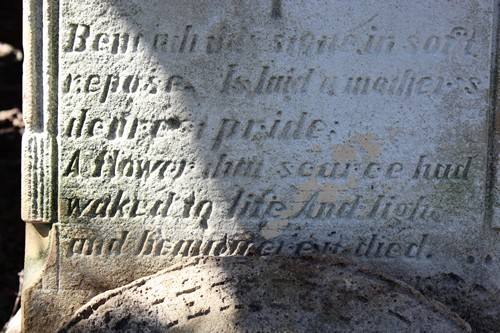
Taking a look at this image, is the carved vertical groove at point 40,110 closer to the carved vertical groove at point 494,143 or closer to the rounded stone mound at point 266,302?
the rounded stone mound at point 266,302

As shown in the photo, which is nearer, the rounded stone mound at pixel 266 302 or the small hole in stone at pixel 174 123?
the rounded stone mound at pixel 266 302

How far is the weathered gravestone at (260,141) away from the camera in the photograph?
2.63 meters

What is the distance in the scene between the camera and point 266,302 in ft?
7.88

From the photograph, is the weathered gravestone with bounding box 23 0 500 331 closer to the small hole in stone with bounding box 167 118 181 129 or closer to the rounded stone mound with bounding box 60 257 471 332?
the small hole in stone with bounding box 167 118 181 129

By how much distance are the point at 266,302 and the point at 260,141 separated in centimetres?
64

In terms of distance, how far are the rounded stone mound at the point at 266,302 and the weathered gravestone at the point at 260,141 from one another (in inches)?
6.8

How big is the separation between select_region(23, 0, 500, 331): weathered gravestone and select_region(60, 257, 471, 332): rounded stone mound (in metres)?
0.17

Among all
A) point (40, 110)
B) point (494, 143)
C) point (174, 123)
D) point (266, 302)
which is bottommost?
point (266, 302)

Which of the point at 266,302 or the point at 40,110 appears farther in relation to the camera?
the point at 40,110

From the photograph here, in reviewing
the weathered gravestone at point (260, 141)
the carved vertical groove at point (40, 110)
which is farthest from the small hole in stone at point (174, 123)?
the carved vertical groove at point (40, 110)

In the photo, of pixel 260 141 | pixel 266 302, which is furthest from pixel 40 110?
pixel 266 302

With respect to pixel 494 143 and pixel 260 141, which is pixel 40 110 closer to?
pixel 260 141

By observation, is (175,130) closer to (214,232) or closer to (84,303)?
(214,232)

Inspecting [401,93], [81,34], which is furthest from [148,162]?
[401,93]
